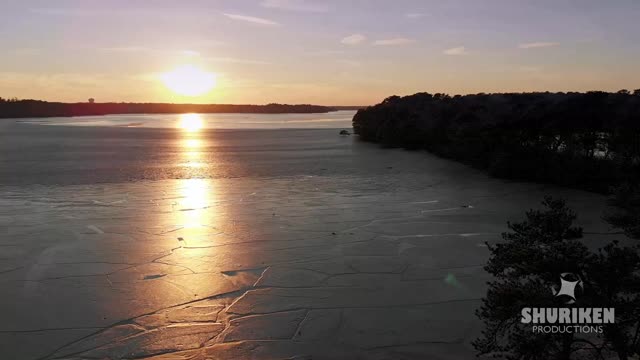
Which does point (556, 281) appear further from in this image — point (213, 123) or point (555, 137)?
point (213, 123)

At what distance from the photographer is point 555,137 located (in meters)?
18.7

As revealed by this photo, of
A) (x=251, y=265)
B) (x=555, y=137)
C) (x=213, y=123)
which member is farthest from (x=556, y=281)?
(x=213, y=123)

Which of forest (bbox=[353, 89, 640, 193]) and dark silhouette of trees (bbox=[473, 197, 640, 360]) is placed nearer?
dark silhouette of trees (bbox=[473, 197, 640, 360])

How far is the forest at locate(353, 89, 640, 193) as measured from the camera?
15836 mm

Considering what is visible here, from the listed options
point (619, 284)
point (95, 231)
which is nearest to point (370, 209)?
point (95, 231)

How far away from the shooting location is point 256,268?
8484mm

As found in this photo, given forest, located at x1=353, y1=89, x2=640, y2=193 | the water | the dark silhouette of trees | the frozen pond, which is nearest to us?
the dark silhouette of trees

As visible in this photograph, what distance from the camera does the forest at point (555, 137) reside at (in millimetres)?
15836

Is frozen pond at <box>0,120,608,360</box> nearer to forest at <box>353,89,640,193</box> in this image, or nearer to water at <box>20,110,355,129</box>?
forest at <box>353,89,640,193</box>

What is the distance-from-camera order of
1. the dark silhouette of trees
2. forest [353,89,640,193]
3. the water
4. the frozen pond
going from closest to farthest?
the dark silhouette of trees < the frozen pond < forest [353,89,640,193] < the water

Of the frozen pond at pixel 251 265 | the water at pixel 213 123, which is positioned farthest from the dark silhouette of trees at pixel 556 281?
the water at pixel 213 123

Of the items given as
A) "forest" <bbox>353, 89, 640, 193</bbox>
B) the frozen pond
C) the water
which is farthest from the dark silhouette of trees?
the water

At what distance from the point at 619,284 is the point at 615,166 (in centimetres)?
1319

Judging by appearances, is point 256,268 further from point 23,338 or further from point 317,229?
point 23,338
